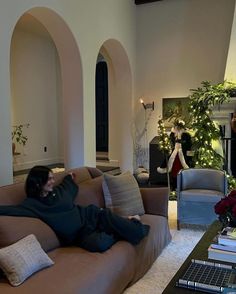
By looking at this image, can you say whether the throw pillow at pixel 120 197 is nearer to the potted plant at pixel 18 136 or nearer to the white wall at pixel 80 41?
the white wall at pixel 80 41

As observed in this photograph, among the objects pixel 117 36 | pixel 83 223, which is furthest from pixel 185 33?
pixel 83 223

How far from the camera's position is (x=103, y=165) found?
8000 millimetres

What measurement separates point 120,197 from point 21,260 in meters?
1.37

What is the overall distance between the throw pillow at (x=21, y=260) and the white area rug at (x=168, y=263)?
845 millimetres

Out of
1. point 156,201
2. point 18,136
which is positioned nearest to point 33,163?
point 18,136

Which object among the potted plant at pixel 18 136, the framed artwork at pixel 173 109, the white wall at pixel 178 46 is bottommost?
the potted plant at pixel 18 136

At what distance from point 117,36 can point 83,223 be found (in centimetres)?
432

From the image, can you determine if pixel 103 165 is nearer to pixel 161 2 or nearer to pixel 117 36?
pixel 117 36

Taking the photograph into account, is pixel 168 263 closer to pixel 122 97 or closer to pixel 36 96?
pixel 122 97

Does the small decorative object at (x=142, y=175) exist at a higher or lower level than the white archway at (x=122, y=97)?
lower

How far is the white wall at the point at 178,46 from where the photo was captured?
6.36 metres

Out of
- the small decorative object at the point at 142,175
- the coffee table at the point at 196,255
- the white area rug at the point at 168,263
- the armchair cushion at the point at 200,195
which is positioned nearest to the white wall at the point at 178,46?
the small decorative object at the point at 142,175

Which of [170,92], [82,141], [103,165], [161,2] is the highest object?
[161,2]

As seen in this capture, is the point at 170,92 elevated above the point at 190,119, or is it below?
above
